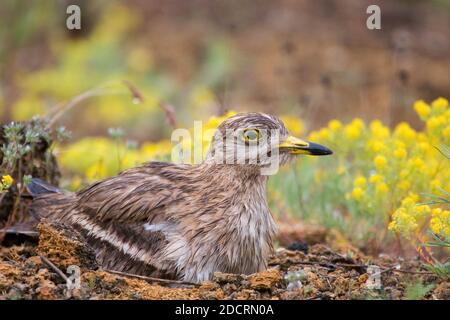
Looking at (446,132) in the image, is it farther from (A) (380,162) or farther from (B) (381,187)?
(B) (381,187)

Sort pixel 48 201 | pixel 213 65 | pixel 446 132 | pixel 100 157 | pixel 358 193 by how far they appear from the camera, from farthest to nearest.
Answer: pixel 213 65 < pixel 100 157 < pixel 446 132 < pixel 358 193 < pixel 48 201

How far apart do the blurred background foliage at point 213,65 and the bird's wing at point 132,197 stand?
199 centimetres

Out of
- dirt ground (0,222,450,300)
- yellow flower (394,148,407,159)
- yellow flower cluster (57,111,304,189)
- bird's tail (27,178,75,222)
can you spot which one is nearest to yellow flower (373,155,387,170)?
yellow flower (394,148,407,159)

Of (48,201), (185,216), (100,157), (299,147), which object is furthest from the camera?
(100,157)

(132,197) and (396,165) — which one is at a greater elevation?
(396,165)

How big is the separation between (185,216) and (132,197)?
1.20ft

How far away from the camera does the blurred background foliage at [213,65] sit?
10359mm

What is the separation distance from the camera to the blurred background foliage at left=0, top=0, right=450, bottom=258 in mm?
10359

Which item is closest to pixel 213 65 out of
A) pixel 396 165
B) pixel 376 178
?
pixel 396 165

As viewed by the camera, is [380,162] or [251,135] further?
[380,162]

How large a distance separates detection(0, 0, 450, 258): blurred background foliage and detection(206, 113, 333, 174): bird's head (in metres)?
2.03

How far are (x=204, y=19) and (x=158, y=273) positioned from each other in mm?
9316

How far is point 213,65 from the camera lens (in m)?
12.3

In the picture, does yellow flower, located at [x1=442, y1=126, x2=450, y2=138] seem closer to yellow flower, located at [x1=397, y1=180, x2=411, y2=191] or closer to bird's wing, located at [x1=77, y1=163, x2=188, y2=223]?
yellow flower, located at [x1=397, y1=180, x2=411, y2=191]
